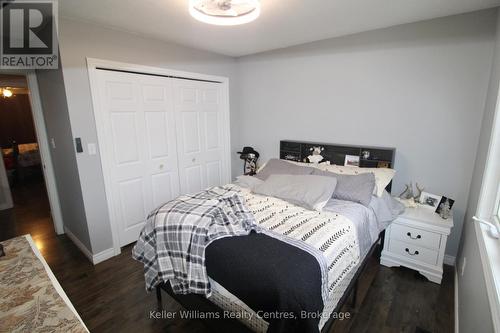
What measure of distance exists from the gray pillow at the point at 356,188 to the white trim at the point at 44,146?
3416 mm

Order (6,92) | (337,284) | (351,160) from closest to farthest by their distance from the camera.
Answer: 1. (337,284)
2. (351,160)
3. (6,92)

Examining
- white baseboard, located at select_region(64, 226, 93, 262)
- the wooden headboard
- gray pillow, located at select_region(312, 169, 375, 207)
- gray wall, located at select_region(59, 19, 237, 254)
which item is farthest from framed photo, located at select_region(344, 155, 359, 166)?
white baseboard, located at select_region(64, 226, 93, 262)

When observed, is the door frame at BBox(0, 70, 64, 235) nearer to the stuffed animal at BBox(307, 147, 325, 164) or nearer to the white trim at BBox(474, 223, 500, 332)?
the stuffed animal at BBox(307, 147, 325, 164)

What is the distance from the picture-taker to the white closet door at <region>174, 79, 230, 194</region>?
10.3ft

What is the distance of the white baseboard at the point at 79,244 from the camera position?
2.58 m

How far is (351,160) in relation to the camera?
2830 millimetres

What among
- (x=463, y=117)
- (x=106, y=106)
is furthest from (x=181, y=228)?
(x=463, y=117)

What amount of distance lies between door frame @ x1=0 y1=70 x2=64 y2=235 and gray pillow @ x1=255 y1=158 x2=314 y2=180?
8.58ft

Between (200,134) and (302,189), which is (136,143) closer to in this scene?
(200,134)

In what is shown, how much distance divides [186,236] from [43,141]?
8.60ft

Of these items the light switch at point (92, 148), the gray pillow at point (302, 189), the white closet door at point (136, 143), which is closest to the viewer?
the gray pillow at point (302, 189)

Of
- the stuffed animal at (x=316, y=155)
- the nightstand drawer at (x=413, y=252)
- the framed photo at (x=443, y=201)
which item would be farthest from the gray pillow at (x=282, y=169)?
the framed photo at (x=443, y=201)

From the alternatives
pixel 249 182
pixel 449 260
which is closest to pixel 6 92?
pixel 249 182

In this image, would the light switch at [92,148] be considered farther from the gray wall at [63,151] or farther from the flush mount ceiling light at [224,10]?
the flush mount ceiling light at [224,10]
